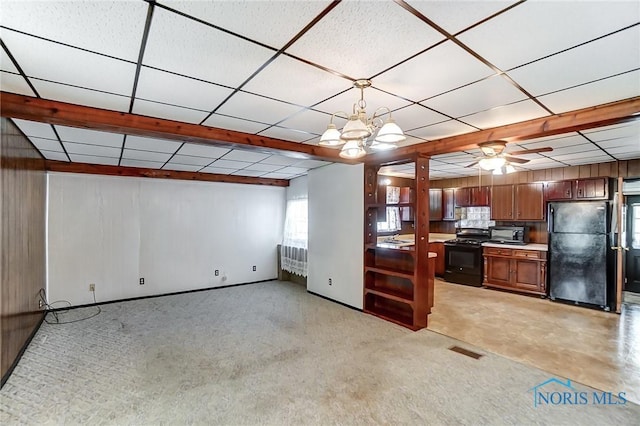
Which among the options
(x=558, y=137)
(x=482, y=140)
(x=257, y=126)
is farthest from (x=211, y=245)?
(x=558, y=137)

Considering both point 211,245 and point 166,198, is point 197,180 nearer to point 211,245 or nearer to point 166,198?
point 166,198

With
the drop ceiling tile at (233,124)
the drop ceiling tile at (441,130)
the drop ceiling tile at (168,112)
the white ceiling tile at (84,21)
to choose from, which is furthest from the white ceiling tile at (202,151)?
the drop ceiling tile at (441,130)

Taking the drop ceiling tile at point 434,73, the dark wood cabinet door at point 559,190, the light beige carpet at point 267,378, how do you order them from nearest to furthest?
the drop ceiling tile at point 434,73 < the light beige carpet at point 267,378 < the dark wood cabinet door at point 559,190

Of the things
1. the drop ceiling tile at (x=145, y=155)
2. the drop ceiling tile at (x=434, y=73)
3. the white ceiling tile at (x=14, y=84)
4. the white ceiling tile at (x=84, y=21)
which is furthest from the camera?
the drop ceiling tile at (x=145, y=155)

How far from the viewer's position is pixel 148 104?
260cm

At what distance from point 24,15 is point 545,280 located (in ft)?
23.4

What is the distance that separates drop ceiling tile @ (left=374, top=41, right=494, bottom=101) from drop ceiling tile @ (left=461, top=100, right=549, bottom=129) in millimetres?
762

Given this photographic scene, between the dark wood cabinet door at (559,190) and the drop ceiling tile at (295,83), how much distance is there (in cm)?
543

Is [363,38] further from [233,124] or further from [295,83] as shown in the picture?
[233,124]

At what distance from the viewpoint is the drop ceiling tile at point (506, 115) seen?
2.66 metres

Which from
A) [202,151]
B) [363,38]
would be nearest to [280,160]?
[202,151]

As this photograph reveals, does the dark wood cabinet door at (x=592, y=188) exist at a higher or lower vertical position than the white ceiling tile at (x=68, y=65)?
lower

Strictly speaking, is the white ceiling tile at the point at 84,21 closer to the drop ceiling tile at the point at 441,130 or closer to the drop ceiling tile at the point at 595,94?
the drop ceiling tile at the point at 441,130

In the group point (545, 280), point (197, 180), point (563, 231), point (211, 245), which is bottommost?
point (545, 280)
